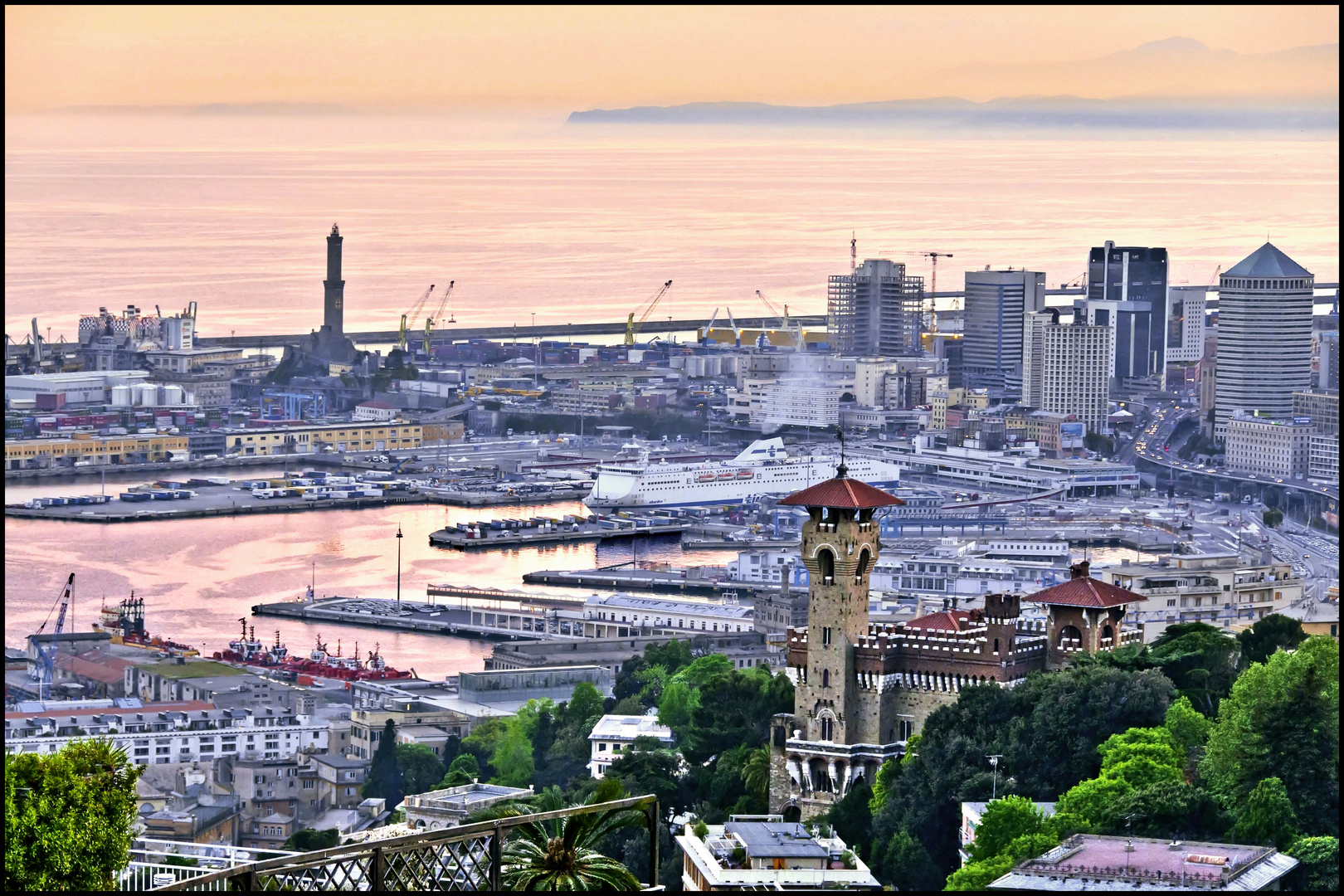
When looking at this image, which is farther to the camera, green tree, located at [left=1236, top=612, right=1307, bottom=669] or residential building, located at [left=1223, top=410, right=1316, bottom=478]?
residential building, located at [left=1223, top=410, right=1316, bottom=478]

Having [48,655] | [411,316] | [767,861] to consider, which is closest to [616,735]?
[767,861]

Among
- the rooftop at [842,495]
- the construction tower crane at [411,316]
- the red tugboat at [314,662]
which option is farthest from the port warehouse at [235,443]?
the rooftop at [842,495]

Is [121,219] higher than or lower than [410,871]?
higher

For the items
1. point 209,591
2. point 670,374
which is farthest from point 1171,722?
point 670,374

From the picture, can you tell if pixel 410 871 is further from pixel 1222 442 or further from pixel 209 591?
pixel 1222 442

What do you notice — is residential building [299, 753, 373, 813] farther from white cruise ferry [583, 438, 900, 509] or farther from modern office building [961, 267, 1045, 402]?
modern office building [961, 267, 1045, 402]

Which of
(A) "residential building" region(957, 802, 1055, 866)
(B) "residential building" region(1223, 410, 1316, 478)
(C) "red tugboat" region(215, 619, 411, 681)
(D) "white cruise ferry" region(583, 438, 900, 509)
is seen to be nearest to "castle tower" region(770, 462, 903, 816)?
(A) "residential building" region(957, 802, 1055, 866)
